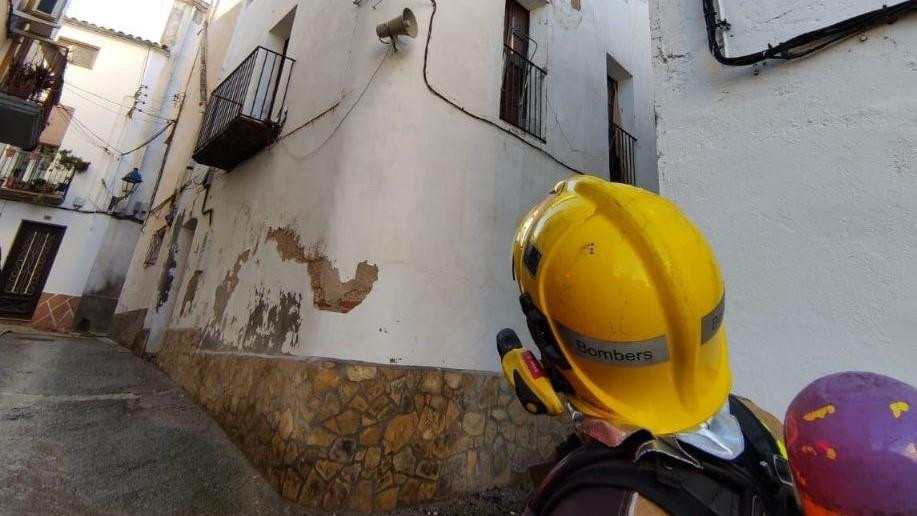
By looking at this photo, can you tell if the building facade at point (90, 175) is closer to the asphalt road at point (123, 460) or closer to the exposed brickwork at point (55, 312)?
the exposed brickwork at point (55, 312)

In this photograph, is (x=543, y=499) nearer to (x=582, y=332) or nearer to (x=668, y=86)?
(x=582, y=332)

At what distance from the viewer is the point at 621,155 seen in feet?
22.6

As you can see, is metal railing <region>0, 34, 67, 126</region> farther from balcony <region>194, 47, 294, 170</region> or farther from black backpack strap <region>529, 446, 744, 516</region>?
black backpack strap <region>529, 446, 744, 516</region>

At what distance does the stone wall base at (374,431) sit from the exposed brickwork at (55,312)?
11.0 metres

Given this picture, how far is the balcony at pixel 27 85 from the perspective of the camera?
639 centimetres

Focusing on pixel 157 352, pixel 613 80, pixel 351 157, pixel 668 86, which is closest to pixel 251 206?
pixel 351 157

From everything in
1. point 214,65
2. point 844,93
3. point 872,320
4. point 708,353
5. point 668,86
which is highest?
point 214,65

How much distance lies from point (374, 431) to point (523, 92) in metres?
4.34

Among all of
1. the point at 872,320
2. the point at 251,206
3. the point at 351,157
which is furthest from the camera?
the point at 251,206

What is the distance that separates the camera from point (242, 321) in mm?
4699

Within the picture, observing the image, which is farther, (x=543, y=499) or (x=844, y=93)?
(x=844, y=93)

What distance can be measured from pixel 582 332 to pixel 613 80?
774cm

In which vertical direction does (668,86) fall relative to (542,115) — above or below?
below

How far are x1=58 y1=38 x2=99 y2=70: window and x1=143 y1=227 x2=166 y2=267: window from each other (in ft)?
31.2
